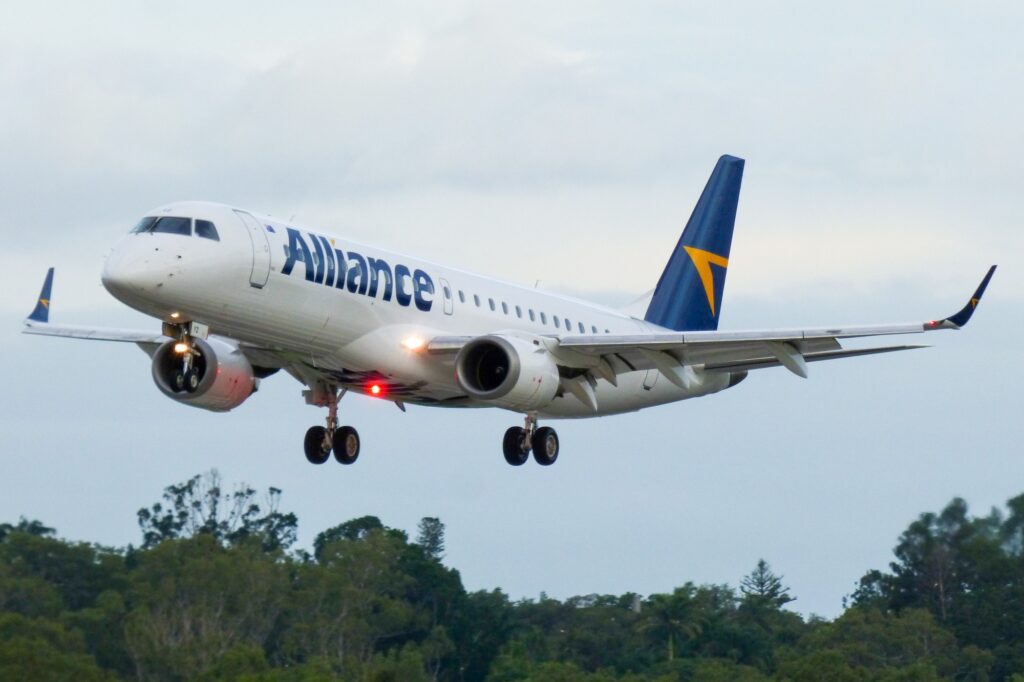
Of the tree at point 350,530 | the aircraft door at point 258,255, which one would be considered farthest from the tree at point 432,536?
the aircraft door at point 258,255

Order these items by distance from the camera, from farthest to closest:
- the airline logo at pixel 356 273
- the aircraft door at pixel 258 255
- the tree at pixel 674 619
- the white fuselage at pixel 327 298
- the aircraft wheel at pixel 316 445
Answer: the tree at pixel 674 619 < the aircraft wheel at pixel 316 445 < the airline logo at pixel 356 273 < the aircraft door at pixel 258 255 < the white fuselage at pixel 327 298

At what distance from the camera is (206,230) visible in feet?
122

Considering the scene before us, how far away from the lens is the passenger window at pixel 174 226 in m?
36.9

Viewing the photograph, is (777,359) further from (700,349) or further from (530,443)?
(530,443)

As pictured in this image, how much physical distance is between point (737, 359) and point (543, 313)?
4.54m

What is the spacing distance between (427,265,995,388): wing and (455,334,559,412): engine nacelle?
Answer: 0.43m

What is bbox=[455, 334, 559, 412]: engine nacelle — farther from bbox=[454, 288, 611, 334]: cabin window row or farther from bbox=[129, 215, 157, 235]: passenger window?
bbox=[129, 215, 157, 235]: passenger window

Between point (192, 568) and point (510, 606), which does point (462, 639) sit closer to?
point (510, 606)

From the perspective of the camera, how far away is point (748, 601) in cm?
10375

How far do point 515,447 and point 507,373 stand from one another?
3046 mm

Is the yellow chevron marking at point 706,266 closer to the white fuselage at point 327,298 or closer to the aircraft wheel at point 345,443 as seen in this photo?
the white fuselage at point 327,298

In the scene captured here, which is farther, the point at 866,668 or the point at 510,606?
the point at 510,606

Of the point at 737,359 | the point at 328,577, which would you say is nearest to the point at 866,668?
the point at 328,577

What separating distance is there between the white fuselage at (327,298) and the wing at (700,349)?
109cm
